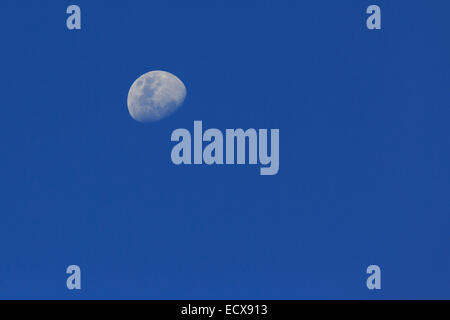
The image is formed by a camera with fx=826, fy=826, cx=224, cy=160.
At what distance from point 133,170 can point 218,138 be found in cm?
53

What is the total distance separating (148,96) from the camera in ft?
15.7

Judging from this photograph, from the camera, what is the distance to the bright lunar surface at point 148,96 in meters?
4.81

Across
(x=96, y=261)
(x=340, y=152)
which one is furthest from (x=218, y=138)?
(x=96, y=261)

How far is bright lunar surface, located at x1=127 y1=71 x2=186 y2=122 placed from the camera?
481 centimetres
